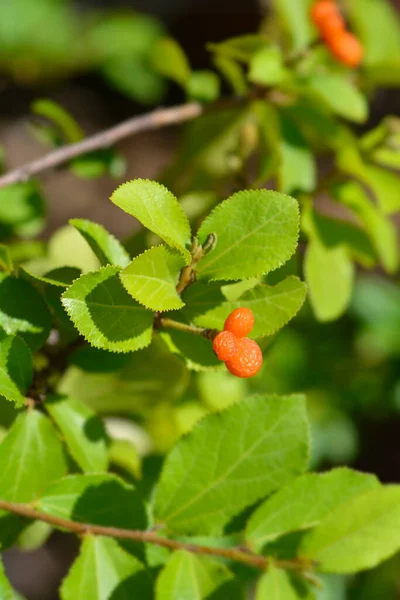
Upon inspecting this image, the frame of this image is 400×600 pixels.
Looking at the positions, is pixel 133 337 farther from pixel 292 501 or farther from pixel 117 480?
pixel 292 501

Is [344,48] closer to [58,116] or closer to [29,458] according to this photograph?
[58,116]

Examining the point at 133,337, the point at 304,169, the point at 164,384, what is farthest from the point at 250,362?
the point at 304,169

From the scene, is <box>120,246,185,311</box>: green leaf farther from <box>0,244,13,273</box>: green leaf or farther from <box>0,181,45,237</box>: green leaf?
<box>0,181,45,237</box>: green leaf

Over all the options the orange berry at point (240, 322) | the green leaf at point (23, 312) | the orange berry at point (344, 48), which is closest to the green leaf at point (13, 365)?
the green leaf at point (23, 312)

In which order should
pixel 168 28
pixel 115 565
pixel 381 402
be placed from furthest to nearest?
pixel 168 28
pixel 381 402
pixel 115 565

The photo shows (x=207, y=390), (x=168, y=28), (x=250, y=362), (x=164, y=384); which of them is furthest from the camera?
(x=168, y=28)

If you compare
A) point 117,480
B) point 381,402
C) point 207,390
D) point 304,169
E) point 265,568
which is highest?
point 304,169
